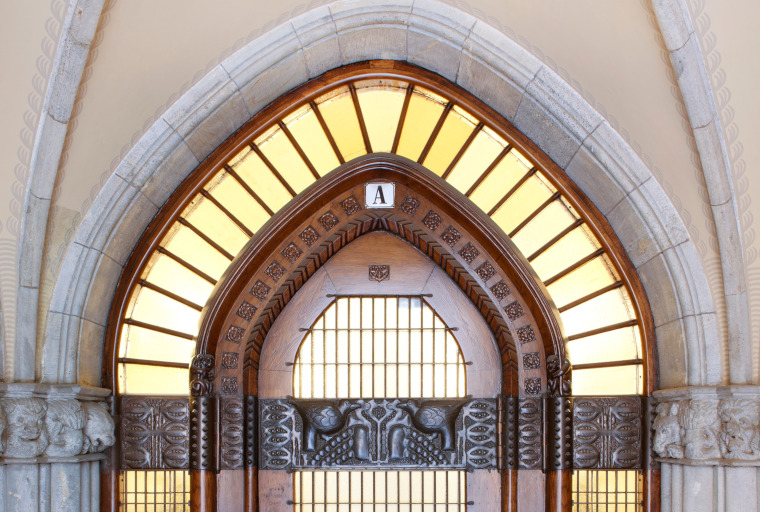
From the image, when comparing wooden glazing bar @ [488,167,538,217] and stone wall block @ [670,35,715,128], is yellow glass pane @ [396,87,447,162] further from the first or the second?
stone wall block @ [670,35,715,128]

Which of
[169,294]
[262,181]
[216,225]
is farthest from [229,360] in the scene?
[262,181]

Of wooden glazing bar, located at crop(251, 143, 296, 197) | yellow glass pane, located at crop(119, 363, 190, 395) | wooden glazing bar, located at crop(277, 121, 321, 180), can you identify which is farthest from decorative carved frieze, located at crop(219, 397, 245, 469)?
wooden glazing bar, located at crop(277, 121, 321, 180)

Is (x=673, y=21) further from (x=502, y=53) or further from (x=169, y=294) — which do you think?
(x=169, y=294)

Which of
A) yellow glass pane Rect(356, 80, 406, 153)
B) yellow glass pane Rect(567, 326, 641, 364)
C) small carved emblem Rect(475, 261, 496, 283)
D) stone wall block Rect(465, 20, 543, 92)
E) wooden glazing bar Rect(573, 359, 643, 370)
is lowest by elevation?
wooden glazing bar Rect(573, 359, 643, 370)

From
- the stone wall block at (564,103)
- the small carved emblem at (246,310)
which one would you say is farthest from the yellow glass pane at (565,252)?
the small carved emblem at (246,310)

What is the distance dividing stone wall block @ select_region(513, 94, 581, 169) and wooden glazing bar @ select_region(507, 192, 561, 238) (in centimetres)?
25

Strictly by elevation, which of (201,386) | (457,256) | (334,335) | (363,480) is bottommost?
(363,480)

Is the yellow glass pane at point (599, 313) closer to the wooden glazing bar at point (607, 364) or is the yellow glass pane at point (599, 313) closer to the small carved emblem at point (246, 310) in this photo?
the wooden glazing bar at point (607, 364)

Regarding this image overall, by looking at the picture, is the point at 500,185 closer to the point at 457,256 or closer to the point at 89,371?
the point at 457,256

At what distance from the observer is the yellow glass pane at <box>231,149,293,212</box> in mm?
5680

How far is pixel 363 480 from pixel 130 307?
227 centimetres

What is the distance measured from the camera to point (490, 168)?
5.77m

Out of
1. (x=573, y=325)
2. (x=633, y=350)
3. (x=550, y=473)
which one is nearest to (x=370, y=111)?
(x=573, y=325)

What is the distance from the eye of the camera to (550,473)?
5.77 meters
